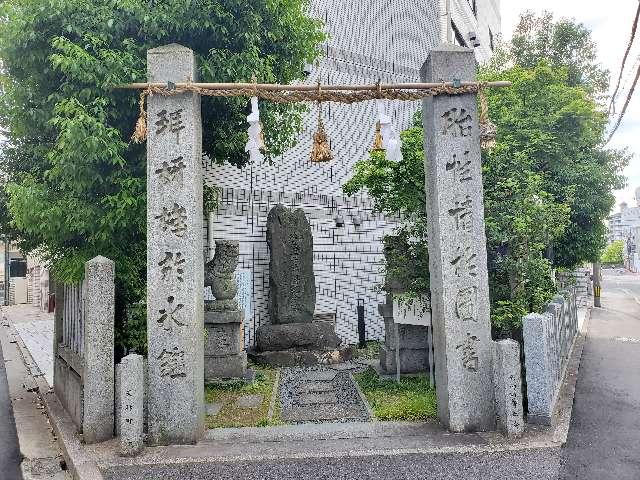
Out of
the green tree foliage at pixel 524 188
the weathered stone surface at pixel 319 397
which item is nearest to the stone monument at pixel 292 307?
the weathered stone surface at pixel 319 397

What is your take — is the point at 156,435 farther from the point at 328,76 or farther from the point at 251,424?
the point at 328,76

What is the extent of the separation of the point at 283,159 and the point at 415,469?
36.6 feet

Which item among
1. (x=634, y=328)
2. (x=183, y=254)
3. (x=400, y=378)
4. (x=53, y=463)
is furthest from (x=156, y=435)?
(x=634, y=328)

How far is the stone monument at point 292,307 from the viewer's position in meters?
12.2

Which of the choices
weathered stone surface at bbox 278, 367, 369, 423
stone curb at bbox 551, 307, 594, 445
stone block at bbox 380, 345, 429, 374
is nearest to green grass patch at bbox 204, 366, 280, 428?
weathered stone surface at bbox 278, 367, 369, 423

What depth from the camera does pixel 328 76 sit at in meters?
16.4

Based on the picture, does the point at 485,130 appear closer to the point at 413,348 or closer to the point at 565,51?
the point at 413,348

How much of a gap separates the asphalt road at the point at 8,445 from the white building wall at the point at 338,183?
5900 mm

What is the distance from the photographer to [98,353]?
21.3 ft

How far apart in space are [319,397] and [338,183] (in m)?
8.90

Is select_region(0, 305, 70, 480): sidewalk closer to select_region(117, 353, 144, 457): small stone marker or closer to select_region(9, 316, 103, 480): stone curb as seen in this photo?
select_region(9, 316, 103, 480): stone curb

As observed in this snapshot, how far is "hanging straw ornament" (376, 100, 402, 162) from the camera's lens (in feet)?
23.5

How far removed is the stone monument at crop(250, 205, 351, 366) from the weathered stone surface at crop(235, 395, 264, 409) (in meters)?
2.81

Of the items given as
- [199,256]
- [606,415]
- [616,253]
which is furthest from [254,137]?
[616,253]
